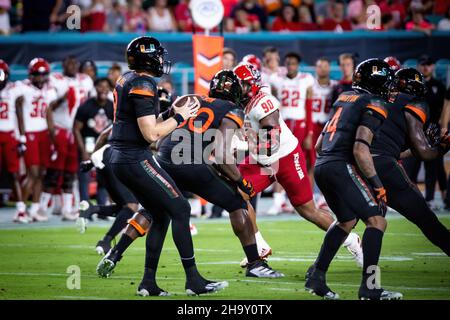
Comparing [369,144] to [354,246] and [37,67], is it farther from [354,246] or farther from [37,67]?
[37,67]

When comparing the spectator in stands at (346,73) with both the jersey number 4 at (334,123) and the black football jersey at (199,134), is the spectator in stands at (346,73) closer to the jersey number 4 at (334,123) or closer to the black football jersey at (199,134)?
the black football jersey at (199,134)

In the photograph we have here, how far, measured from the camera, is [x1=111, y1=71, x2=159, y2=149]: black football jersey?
826 centimetres

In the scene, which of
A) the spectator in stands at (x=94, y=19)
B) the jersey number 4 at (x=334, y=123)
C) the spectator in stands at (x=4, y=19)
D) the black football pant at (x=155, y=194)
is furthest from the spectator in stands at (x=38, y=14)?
the jersey number 4 at (x=334, y=123)

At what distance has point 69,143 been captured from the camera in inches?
619

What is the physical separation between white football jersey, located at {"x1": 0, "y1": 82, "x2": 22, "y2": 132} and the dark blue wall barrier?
2.19 m

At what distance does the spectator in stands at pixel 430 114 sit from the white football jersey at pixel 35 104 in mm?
5525

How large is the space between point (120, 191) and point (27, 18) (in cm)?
881

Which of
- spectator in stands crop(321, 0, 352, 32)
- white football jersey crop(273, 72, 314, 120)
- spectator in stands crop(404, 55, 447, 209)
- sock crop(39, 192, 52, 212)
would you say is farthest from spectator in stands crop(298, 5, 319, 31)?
sock crop(39, 192, 52, 212)

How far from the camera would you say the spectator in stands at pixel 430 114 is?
50.4 feet

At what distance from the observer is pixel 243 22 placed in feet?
64.7

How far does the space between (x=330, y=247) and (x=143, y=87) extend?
2.01 meters

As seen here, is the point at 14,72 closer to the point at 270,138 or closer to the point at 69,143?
the point at 69,143
